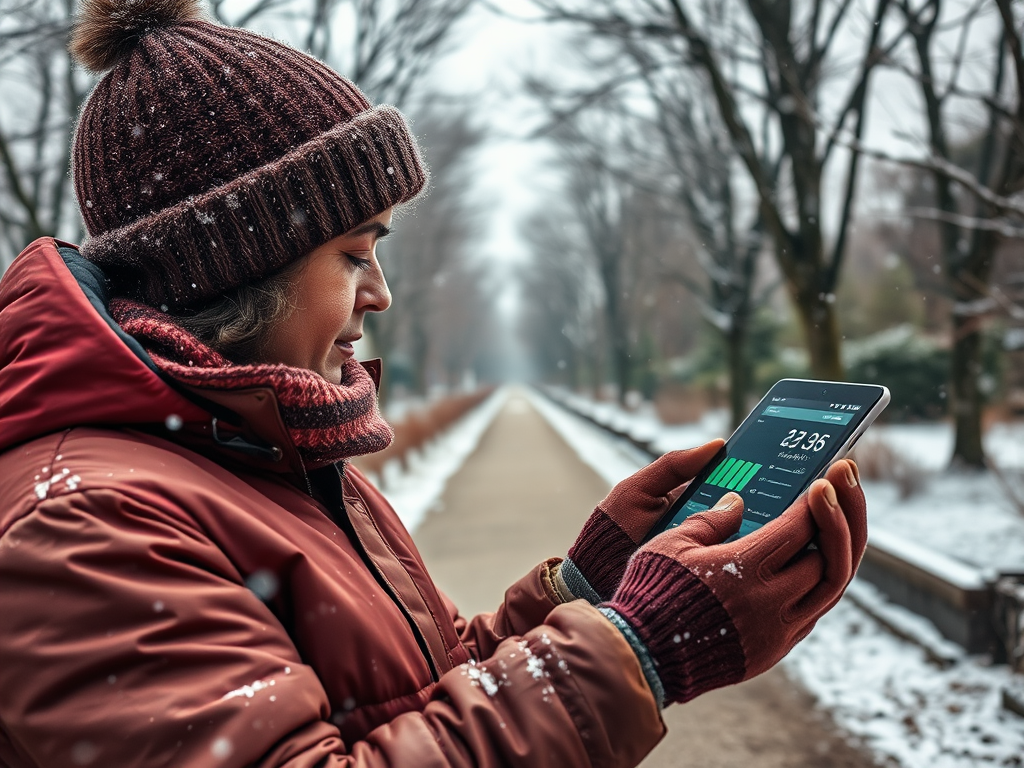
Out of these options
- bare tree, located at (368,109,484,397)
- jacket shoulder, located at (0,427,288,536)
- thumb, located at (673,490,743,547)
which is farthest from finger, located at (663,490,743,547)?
bare tree, located at (368,109,484,397)

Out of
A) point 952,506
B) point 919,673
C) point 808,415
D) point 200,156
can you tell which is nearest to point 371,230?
point 200,156

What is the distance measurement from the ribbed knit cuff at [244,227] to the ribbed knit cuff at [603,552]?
69cm

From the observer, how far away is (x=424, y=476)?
1210 cm

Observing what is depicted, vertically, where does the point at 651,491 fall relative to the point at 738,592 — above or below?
below

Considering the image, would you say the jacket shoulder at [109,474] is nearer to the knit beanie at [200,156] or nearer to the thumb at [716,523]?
the knit beanie at [200,156]

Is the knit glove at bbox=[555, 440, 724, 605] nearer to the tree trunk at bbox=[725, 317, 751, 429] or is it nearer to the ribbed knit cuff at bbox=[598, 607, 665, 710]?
the ribbed knit cuff at bbox=[598, 607, 665, 710]

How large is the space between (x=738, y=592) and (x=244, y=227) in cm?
91

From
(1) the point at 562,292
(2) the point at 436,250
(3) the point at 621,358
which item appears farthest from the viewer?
(1) the point at 562,292

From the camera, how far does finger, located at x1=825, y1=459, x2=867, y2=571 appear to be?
1181 mm

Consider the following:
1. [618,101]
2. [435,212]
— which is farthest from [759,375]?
[618,101]

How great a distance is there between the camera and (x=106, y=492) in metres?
0.98

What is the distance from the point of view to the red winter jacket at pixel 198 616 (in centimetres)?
91

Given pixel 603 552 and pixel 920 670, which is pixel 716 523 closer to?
pixel 603 552

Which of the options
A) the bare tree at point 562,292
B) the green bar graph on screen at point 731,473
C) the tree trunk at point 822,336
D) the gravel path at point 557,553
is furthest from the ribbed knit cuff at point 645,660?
the bare tree at point 562,292
